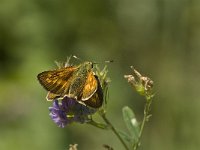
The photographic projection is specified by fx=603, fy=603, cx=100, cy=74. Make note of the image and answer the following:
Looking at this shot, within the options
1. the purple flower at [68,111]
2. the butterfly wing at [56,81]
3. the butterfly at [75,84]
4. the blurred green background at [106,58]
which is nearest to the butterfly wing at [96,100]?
the butterfly at [75,84]

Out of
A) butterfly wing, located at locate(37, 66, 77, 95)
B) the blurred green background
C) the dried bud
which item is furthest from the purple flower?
the blurred green background

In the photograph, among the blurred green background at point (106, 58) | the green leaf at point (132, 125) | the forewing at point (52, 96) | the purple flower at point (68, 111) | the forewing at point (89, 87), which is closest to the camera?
the forewing at point (89, 87)

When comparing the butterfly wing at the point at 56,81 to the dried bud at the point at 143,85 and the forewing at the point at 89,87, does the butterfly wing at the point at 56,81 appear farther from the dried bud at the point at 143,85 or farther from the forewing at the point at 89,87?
the dried bud at the point at 143,85

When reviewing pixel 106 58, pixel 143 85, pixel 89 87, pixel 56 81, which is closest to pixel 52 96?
pixel 56 81

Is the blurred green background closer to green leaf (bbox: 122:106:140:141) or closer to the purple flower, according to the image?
green leaf (bbox: 122:106:140:141)

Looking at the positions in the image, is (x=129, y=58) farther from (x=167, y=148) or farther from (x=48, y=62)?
(x=167, y=148)

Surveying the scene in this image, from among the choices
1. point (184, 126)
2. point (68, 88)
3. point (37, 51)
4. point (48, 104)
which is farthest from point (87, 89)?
point (37, 51)
